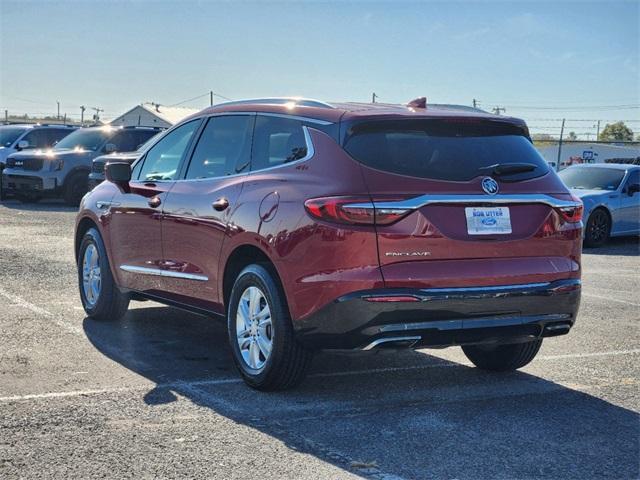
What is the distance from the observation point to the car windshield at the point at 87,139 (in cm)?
2233

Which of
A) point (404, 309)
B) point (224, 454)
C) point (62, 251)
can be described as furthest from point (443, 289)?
point (62, 251)

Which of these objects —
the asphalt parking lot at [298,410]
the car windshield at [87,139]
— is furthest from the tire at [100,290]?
the car windshield at [87,139]

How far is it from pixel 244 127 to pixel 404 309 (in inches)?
77.3

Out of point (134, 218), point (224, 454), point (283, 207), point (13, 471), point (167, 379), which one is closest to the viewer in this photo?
point (13, 471)

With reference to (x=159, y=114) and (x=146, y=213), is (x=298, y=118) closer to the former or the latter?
(x=146, y=213)

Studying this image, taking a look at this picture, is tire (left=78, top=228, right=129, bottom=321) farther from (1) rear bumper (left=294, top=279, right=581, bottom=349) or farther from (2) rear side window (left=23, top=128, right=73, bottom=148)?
(2) rear side window (left=23, top=128, right=73, bottom=148)

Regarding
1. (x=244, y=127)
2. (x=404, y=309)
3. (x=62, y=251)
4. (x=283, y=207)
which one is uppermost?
(x=244, y=127)

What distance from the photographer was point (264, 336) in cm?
611

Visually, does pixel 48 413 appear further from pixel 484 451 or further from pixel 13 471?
pixel 484 451

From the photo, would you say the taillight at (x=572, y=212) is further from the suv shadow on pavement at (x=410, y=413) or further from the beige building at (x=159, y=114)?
the beige building at (x=159, y=114)

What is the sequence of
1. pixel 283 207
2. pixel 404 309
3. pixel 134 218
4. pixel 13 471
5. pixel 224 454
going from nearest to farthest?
1. pixel 13 471
2. pixel 224 454
3. pixel 404 309
4. pixel 283 207
5. pixel 134 218

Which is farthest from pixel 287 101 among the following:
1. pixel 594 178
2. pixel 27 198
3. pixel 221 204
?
pixel 27 198

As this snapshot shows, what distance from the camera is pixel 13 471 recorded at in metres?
4.55

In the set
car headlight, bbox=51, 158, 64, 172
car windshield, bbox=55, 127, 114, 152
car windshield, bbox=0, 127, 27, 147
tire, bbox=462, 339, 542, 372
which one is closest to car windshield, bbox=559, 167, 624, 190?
car windshield, bbox=55, 127, 114, 152
